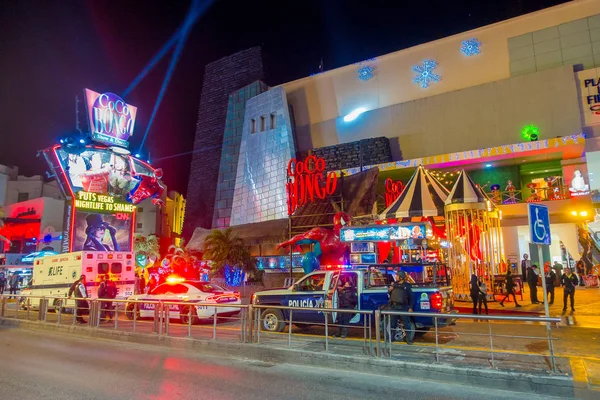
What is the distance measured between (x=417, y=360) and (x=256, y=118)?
29980mm

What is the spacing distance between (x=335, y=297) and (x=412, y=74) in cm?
2376

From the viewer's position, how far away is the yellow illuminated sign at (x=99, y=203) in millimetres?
24641

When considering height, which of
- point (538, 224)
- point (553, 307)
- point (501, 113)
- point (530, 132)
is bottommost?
point (553, 307)

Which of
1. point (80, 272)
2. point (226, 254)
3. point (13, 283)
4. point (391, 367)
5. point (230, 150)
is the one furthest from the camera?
point (230, 150)

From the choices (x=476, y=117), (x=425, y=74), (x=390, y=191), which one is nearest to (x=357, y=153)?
(x=390, y=191)

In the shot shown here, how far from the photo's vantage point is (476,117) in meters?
28.0

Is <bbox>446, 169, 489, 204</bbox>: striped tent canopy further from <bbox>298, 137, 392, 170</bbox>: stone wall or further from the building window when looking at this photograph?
the building window

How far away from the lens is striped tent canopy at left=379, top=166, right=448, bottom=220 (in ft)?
57.3

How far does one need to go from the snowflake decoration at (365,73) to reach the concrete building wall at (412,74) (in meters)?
0.22

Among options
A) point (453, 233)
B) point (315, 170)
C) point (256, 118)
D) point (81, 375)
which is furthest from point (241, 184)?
point (81, 375)

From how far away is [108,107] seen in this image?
27938mm

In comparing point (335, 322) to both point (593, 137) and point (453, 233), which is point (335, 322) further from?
point (593, 137)

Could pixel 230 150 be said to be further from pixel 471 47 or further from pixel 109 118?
pixel 471 47

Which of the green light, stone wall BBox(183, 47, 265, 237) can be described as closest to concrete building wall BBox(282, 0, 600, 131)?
the green light
